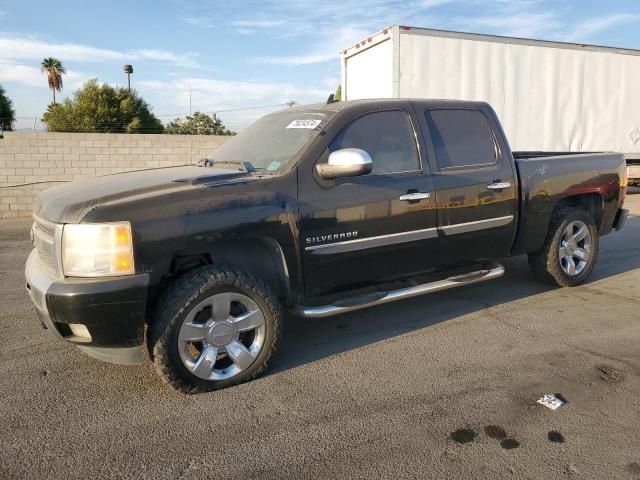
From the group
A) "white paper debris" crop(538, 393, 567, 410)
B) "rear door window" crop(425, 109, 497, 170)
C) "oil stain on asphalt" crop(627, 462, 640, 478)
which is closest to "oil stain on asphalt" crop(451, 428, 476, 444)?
"white paper debris" crop(538, 393, 567, 410)

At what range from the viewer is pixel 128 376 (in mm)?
3504

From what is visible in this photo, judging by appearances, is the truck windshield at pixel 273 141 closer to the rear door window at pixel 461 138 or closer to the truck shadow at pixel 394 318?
the rear door window at pixel 461 138

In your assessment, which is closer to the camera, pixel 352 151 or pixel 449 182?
pixel 352 151

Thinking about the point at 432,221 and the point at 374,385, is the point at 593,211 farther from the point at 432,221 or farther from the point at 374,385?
the point at 374,385

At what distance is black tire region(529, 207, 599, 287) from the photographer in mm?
5164

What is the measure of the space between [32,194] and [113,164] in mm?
1800

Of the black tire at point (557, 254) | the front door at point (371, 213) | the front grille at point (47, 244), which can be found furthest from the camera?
the black tire at point (557, 254)

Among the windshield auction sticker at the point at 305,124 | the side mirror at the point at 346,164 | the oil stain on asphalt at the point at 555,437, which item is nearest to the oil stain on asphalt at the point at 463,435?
the oil stain on asphalt at the point at 555,437

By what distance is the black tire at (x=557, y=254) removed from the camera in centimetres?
516

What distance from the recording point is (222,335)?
323 centimetres

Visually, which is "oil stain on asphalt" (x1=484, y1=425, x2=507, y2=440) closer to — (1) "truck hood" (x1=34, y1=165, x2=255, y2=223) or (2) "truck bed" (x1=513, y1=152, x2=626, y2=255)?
(1) "truck hood" (x1=34, y1=165, x2=255, y2=223)

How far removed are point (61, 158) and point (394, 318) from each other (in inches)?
386

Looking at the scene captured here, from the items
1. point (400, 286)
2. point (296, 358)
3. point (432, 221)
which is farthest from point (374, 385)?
point (432, 221)

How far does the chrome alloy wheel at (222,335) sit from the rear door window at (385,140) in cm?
134
